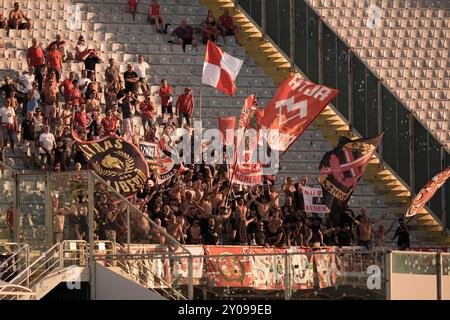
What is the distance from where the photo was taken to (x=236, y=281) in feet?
90.7

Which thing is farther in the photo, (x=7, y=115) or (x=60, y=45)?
(x=60, y=45)

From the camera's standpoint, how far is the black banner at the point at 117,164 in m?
30.5

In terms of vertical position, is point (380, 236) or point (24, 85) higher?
point (24, 85)

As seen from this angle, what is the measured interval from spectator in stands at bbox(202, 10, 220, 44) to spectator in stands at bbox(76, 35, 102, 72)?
2.99m


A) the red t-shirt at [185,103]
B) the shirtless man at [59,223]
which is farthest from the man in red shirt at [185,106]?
the shirtless man at [59,223]

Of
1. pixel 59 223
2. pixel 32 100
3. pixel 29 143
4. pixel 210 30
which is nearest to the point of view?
pixel 59 223

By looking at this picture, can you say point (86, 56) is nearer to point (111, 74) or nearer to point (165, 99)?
point (111, 74)

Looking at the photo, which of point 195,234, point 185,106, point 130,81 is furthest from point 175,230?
point 130,81

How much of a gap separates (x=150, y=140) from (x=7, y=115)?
109 inches

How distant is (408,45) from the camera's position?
135 feet

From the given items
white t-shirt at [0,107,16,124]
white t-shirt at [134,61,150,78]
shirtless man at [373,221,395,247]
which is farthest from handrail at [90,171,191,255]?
white t-shirt at [134,61,150,78]

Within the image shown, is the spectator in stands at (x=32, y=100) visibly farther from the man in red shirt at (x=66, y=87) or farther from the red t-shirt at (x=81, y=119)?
the red t-shirt at (x=81, y=119)
